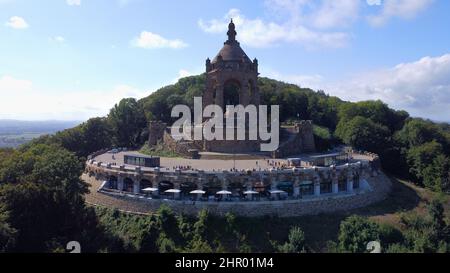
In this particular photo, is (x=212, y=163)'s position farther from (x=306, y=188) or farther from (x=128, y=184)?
(x=306, y=188)

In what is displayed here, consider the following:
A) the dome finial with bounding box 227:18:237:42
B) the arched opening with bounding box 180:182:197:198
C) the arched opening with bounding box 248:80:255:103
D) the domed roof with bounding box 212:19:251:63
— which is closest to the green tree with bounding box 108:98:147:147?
the domed roof with bounding box 212:19:251:63

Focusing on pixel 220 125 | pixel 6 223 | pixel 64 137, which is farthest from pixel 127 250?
pixel 64 137

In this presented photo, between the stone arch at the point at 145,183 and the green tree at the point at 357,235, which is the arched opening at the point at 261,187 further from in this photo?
the stone arch at the point at 145,183

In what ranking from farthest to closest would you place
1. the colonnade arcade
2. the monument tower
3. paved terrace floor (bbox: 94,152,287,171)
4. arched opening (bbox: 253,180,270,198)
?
Result: the monument tower, paved terrace floor (bbox: 94,152,287,171), arched opening (bbox: 253,180,270,198), the colonnade arcade

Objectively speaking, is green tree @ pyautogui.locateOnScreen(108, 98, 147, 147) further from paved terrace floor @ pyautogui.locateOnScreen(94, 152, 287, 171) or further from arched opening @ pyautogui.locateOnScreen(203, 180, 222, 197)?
arched opening @ pyautogui.locateOnScreen(203, 180, 222, 197)

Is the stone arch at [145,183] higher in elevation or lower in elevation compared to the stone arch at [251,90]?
lower

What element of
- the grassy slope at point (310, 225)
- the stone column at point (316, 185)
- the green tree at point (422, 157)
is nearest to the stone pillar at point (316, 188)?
the stone column at point (316, 185)
